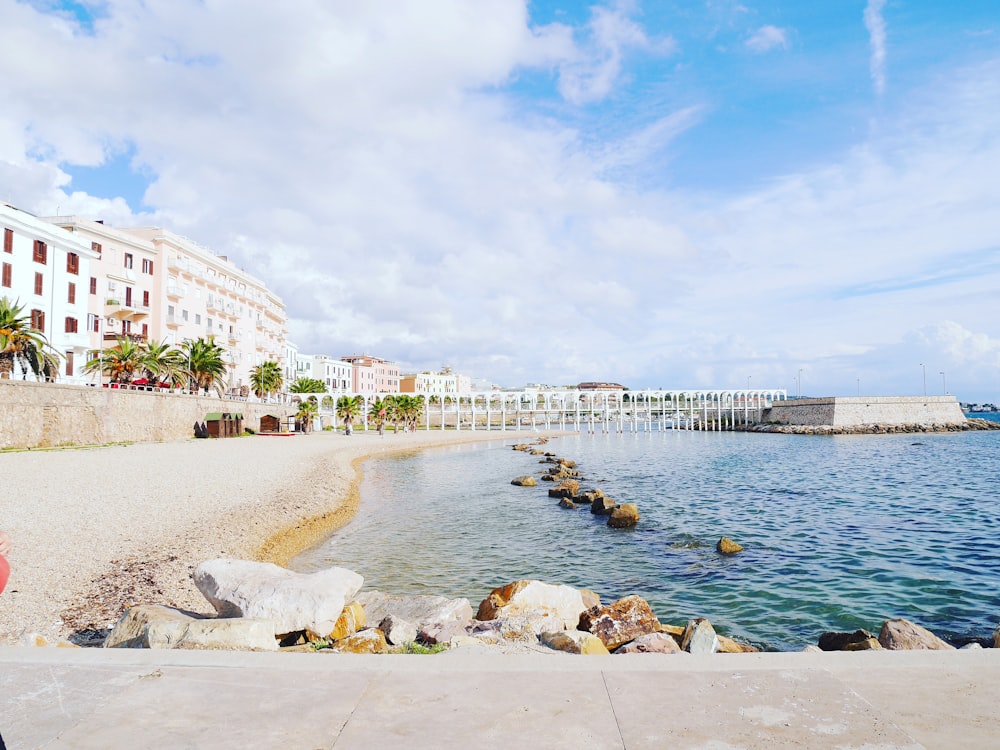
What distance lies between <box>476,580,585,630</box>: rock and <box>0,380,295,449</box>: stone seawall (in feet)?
103

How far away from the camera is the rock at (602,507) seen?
2325cm

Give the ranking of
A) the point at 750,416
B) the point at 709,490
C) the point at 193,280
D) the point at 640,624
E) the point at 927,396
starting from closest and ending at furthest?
1. the point at 640,624
2. the point at 709,490
3. the point at 193,280
4. the point at 927,396
5. the point at 750,416

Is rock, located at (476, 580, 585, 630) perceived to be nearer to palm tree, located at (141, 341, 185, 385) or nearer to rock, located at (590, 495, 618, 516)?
rock, located at (590, 495, 618, 516)

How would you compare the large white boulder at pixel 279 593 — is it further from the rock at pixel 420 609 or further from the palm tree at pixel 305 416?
the palm tree at pixel 305 416

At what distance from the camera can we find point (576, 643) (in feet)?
25.1

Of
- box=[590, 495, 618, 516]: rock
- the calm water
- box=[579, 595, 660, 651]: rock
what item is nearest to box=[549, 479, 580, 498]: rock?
the calm water

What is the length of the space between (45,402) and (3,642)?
31.5 m

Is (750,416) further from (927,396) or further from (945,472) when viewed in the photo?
(945,472)

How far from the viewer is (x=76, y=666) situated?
500 centimetres

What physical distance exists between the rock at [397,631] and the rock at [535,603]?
1793 millimetres

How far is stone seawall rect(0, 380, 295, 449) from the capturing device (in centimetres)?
3105

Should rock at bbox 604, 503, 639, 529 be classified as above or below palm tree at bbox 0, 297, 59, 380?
below

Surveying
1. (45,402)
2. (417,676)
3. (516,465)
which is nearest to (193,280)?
(45,402)

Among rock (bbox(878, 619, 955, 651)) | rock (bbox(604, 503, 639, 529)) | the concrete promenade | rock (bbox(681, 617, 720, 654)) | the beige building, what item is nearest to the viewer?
the concrete promenade
